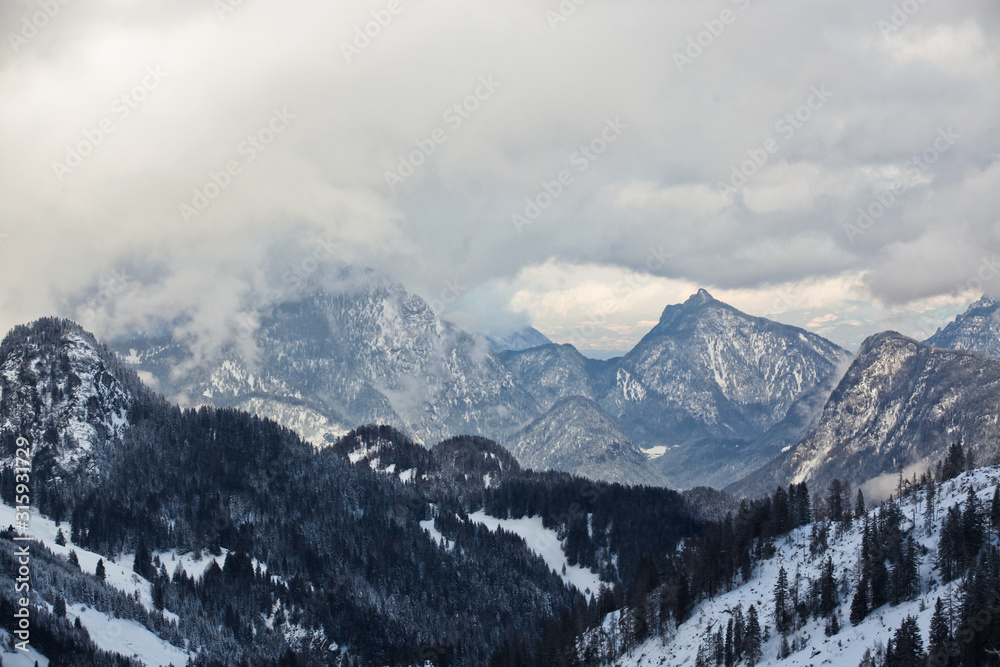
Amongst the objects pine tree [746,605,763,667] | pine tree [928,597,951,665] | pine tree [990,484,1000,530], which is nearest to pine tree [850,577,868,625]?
pine tree [746,605,763,667]

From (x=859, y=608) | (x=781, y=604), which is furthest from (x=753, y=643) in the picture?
(x=859, y=608)

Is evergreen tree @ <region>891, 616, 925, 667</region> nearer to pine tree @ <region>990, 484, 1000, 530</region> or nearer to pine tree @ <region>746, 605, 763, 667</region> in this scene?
pine tree @ <region>746, 605, 763, 667</region>

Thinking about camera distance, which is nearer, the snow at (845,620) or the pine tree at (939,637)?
the pine tree at (939,637)

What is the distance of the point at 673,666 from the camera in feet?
598

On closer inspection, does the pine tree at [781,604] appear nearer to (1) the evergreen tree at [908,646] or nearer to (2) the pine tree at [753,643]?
(2) the pine tree at [753,643]

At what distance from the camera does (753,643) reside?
167750mm

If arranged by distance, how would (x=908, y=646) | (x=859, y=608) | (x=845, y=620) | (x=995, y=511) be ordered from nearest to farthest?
1. (x=908, y=646)
2. (x=859, y=608)
3. (x=845, y=620)
4. (x=995, y=511)

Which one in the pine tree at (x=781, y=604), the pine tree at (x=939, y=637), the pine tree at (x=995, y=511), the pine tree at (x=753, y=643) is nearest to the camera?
the pine tree at (x=939, y=637)

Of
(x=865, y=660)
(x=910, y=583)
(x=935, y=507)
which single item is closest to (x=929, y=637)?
(x=865, y=660)

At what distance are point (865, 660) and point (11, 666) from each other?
20970cm

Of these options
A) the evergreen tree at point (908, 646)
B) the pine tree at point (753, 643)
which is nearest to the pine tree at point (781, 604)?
the pine tree at point (753, 643)

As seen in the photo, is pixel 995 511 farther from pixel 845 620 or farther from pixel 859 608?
pixel 845 620

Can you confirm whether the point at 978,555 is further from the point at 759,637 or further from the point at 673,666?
the point at 673,666

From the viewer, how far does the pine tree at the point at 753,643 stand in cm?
16588
